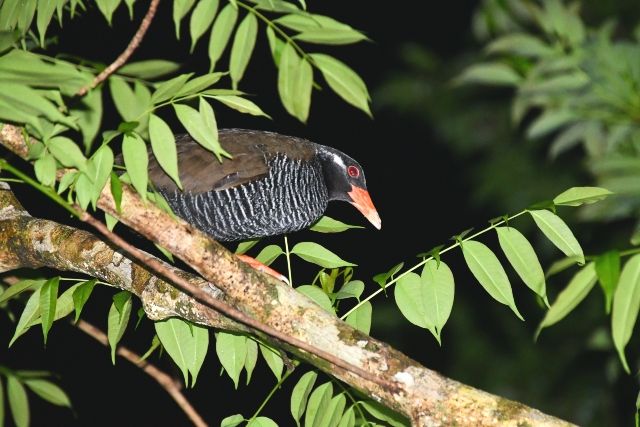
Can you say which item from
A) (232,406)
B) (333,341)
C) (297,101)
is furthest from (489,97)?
(333,341)

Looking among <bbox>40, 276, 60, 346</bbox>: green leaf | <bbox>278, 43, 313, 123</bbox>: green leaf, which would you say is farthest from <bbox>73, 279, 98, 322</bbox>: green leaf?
<bbox>278, 43, 313, 123</bbox>: green leaf

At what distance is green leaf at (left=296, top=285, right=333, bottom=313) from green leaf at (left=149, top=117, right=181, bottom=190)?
619mm

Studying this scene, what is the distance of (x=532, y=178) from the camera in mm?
7902

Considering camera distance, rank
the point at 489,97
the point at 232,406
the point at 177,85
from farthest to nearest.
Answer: the point at 489,97 < the point at 232,406 < the point at 177,85

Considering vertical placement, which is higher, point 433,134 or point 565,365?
point 433,134

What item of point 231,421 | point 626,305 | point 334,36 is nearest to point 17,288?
point 231,421

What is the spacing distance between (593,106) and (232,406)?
132 inches

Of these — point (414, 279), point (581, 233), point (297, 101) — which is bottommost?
point (581, 233)

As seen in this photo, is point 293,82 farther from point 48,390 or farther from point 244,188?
point 48,390

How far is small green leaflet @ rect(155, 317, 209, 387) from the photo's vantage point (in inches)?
106

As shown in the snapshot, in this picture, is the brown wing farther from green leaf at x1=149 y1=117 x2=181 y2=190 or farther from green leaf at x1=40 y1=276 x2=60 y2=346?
green leaf at x1=149 y1=117 x2=181 y2=190

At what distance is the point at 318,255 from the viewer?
9.30 feet

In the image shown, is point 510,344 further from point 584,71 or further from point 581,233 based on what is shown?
point 584,71

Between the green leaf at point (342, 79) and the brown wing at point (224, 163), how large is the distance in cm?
69
